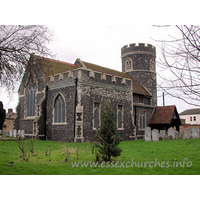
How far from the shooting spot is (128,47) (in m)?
27.3

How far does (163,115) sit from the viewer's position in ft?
74.7

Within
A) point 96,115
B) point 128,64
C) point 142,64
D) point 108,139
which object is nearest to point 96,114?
point 96,115

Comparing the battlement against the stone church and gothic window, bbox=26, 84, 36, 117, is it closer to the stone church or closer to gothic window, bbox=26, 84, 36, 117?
the stone church

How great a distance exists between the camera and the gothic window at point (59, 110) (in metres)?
16.8

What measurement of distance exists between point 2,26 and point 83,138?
9596mm

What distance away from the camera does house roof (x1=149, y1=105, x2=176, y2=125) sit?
22.0m

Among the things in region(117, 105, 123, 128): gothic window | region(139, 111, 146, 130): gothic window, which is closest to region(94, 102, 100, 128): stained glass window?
region(117, 105, 123, 128): gothic window

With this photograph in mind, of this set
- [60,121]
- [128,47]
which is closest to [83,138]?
[60,121]

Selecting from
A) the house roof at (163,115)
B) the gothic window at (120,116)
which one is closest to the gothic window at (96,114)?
the gothic window at (120,116)

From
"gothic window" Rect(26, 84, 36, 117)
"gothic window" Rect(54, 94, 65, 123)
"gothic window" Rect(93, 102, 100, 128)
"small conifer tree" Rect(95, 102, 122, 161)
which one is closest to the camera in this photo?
"small conifer tree" Rect(95, 102, 122, 161)

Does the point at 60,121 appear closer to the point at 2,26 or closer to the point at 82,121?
the point at 82,121

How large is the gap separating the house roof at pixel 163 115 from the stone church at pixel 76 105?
0.56 metres

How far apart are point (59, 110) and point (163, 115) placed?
11610 mm

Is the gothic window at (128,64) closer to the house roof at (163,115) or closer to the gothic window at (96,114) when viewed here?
the house roof at (163,115)
